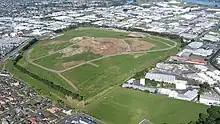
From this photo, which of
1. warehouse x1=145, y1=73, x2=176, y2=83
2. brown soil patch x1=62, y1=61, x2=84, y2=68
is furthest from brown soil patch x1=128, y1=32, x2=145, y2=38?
warehouse x1=145, y1=73, x2=176, y2=83

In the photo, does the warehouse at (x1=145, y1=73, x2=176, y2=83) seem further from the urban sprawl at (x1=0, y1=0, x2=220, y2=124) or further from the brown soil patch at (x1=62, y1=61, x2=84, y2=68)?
the brown soil patch at (x1=62, y1=61, x2=84, y2=68)

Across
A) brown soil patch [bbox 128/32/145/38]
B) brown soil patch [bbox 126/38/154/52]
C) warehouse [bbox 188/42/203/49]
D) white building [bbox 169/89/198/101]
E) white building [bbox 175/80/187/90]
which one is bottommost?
white building [bbox 169/89/198/101]

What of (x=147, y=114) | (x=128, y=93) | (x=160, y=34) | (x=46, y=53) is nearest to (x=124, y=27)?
(x=160, y=34)

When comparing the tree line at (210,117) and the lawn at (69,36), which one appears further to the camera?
the lawn at (69,36)

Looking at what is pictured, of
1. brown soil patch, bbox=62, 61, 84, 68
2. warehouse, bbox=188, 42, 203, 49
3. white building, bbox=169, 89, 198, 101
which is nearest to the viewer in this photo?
white building, bbox=169, 89, 198, 101

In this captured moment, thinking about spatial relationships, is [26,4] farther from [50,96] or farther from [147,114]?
[147,114]

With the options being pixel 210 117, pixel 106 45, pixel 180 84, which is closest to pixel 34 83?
pixel 106 45

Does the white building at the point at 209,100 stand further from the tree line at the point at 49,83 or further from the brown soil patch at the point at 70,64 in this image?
the brown soil patch at the point at 70,64

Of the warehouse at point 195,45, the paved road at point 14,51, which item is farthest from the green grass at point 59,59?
the warehouse at point 195,45
